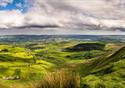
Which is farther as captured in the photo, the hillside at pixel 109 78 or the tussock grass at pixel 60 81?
the hillside at pixel 109 78

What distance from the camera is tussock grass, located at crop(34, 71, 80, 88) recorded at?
74.4 feet

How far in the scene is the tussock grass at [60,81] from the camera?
22.7 metres

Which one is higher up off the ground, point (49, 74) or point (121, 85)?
point (49, 74)

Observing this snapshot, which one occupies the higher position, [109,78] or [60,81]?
[60,81]

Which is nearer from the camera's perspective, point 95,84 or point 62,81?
point 62,81

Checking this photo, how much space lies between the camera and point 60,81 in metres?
22.6

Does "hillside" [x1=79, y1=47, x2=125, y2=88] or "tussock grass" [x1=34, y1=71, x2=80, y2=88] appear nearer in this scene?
"tussock grass" [x1=34, y1=71, x2=80, y2=88]

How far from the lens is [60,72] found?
77.5ft

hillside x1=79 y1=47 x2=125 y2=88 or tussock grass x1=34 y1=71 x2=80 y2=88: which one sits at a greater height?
tussock grass x1=34 y1=71 x2=80 y2=88

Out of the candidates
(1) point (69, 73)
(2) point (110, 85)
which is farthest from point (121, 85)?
(1) point (69, 73)

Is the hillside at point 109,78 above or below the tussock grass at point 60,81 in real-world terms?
below

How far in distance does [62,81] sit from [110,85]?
5.36 metres

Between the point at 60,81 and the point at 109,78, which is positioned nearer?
the point at 60,81

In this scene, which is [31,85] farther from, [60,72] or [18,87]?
[60,72]
